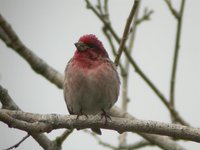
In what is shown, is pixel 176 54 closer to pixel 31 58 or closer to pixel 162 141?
pixel 162 141

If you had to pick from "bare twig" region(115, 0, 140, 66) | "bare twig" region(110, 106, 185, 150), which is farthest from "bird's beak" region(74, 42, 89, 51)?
"bare twig" region(110, 106, 185, 150)

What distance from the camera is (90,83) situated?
682 centimetres

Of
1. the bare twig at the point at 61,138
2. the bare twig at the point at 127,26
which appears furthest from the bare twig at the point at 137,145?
the bare twig at the point at 127,26

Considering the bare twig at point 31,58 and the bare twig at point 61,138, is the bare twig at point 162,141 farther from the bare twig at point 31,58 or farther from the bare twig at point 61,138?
the bare twig at point 31,58

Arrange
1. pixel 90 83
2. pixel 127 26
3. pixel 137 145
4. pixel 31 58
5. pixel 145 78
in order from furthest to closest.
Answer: pixel 137 145
pixel 31 58
pixel 145 78
pixel 90 83
pixel 127 26

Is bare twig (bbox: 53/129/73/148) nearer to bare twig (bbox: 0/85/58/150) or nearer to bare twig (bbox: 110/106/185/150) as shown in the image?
bare twig (bbox: 0/85/58/150)

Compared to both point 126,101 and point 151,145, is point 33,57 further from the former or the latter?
point 151,145

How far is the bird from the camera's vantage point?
6848 millimetres

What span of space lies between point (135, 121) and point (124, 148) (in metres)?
2.38

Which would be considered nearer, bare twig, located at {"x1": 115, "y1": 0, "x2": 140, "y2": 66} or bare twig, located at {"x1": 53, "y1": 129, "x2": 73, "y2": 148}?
bare twig, located at {"x1": 115, "y1": 0, "x2": 140, "y2": 66}

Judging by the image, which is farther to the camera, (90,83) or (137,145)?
(137,145)

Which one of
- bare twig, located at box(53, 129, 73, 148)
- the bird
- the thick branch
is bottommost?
bare twig, located at box(53, 129, 73, 148)

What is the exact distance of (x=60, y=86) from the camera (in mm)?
7688

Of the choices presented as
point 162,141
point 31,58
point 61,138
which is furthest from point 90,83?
point 162,141
